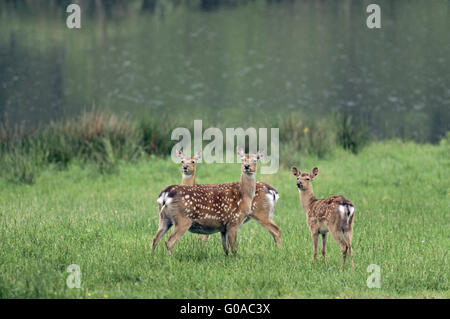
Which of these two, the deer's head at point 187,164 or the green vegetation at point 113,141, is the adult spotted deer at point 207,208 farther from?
the green vegetation at point 113,141

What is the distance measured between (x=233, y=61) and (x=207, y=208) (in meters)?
32.4

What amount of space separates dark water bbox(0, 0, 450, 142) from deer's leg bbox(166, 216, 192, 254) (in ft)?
44.3

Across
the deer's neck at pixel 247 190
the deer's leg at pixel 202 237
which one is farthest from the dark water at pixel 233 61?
the deer's neck at pixel 247 190

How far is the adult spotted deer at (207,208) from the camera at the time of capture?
9.03m

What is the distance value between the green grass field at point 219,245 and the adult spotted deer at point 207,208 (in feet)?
1.01

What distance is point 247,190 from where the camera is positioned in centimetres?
961

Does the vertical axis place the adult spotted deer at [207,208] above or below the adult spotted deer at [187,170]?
below

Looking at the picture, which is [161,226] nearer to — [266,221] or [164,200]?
[164,200]

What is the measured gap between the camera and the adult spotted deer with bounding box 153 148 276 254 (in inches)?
356

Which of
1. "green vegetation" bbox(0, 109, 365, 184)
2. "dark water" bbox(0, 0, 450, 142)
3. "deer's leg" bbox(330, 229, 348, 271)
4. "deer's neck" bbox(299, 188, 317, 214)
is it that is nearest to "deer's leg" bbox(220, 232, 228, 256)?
"deer's neck" bbox(299, 188, 317, 214)

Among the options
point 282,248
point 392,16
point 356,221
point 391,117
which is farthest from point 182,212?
point 392,16

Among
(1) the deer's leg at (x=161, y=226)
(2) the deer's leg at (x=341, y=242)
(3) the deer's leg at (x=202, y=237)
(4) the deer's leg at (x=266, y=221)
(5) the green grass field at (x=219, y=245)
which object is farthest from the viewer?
(3) the deer's leg at (x=202, y=237)

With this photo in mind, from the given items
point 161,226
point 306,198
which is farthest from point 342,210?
point 161,226
